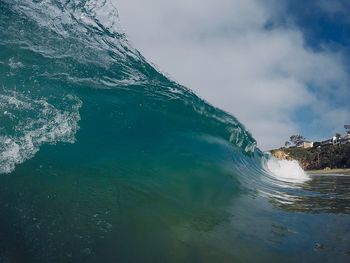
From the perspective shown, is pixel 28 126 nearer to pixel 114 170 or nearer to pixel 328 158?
pixel 114 170

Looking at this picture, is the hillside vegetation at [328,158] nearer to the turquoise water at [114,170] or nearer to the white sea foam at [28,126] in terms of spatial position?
the turquoise water at [114,170]

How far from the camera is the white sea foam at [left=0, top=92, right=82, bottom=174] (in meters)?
5.38

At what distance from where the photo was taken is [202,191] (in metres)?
6.53

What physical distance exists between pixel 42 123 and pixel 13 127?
505 millimetres

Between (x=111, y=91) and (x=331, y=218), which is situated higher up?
(x=111, y=91)

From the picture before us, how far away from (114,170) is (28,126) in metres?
1.55

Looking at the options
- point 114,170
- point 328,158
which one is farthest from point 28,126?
point 328,158

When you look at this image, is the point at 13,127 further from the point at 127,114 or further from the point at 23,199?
the point at 127,114

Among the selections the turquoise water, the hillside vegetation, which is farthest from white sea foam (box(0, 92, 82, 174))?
the hillside vegetation

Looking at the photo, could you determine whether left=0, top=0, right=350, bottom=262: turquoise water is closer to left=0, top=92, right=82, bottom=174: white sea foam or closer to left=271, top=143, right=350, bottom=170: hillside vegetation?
left=0, top=92, right=82, bottom=174: white sea foam

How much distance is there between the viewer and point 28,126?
5.86m

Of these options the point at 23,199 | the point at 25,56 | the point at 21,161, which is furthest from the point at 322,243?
the point at 25,56

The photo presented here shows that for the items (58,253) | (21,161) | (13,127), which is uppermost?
(13,127)

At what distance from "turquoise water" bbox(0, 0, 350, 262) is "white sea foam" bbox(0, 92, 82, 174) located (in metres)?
0.02
